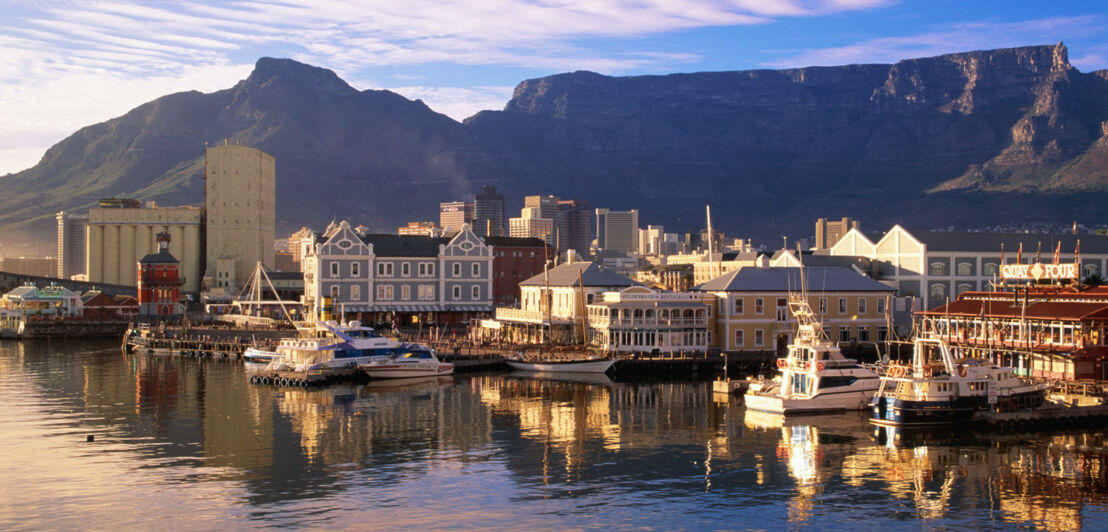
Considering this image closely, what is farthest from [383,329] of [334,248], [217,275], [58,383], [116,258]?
[116,258]

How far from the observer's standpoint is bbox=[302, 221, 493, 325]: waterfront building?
95.5 meters

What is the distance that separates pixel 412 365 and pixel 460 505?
3510cm

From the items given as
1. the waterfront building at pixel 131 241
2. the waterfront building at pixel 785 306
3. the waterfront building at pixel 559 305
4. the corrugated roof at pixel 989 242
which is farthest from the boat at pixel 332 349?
the waterfront building at pixel 131 241

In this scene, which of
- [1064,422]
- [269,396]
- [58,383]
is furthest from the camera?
[58,383]

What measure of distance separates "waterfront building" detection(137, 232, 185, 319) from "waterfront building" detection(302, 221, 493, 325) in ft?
84.0

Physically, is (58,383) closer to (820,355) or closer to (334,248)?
(334,248)

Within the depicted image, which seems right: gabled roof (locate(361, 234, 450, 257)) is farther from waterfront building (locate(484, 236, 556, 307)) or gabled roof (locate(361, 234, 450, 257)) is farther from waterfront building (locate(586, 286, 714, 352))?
waterfront building (locate(586, 286, 714, 352))

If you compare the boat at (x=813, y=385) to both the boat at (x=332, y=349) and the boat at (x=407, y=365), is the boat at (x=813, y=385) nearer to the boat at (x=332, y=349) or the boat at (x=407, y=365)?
the boat at (x=407, y=365)

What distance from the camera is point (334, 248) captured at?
95.5m

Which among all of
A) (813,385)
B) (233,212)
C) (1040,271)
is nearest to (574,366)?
(813,385)

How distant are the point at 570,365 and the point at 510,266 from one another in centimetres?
4193

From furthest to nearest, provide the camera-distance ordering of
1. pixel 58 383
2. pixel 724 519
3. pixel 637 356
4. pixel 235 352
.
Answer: pixel 235 352
pixel 637 356
pixel 58 383
pixel 724 519

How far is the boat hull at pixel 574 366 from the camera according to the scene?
230ft

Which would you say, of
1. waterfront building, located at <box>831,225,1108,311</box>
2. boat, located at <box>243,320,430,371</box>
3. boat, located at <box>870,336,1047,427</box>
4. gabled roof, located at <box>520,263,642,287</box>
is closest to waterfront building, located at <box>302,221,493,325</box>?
gabled roof, located at <box>520,263,642,287</box>
